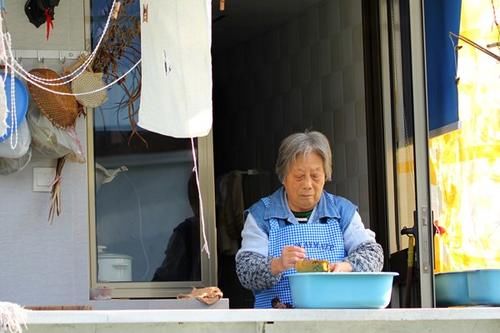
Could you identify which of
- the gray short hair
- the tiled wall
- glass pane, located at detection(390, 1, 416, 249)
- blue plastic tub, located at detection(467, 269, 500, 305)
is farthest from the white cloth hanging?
the tiled wall

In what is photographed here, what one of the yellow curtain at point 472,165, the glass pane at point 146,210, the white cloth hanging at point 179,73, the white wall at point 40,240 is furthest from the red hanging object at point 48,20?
the yellow curtain at point 472,165

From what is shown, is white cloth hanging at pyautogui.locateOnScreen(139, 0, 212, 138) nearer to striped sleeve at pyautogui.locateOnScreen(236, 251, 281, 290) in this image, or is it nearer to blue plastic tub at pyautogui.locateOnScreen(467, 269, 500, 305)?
striped sleeve at pyautogui.locateOnScreen(236, 251, 281, 290)

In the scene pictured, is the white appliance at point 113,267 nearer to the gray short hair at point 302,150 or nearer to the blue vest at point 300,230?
the blue vest at point 300,230

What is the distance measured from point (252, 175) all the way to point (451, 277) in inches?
96.7

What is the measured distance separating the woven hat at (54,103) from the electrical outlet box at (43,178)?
0.21 metres

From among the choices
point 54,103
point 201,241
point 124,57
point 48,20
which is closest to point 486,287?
point 201,241

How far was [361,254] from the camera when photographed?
508 centimetres

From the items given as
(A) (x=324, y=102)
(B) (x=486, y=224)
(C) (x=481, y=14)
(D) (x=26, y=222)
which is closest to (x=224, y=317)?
(D) (x=26, y=222)

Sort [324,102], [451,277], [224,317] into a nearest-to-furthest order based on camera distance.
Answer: [224,317] → [451,277] → [324,102]

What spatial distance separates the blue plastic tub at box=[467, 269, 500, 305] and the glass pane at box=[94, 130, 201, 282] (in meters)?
1.20

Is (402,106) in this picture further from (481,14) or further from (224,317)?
(224,317)

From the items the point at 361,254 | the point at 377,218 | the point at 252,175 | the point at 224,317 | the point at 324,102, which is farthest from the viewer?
the point at 252,175

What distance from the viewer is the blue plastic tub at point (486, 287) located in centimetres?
516

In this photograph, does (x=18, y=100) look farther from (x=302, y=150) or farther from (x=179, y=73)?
(x=302, y=150)
